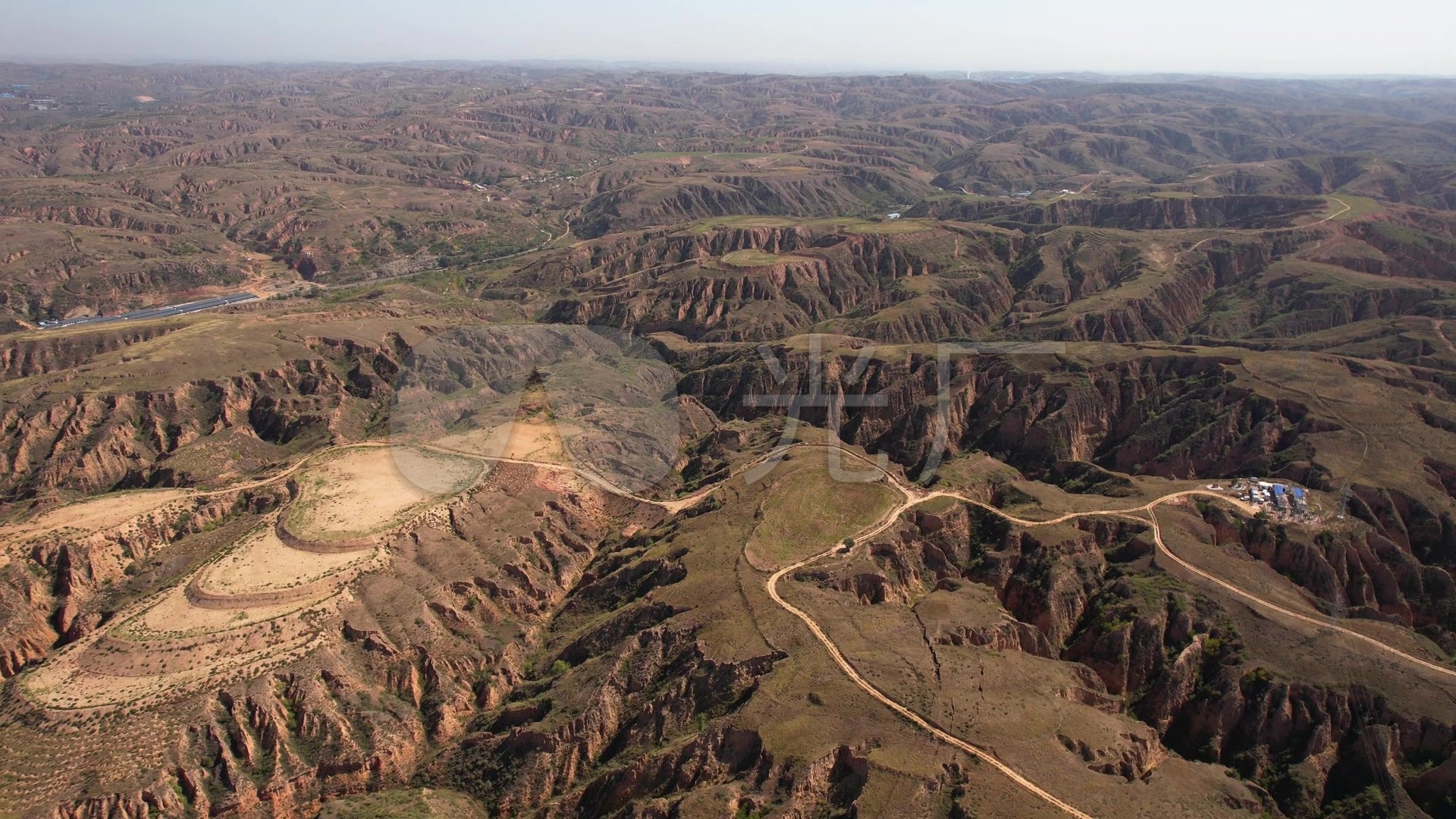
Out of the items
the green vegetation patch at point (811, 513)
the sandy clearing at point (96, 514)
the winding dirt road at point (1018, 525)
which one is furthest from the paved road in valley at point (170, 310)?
the winding dirt road at point (1018, 525)

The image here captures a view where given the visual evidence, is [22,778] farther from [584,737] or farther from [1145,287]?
[1145,287]

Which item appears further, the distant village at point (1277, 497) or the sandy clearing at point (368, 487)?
the sandy clearing at point (368, 487)

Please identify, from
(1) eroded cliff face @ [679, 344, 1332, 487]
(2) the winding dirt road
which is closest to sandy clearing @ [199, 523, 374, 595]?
(2) the winding dirt road

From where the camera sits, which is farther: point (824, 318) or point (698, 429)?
point (824, 318)

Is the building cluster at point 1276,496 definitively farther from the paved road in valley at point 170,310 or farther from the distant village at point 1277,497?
the paved road in valley at point 170,310

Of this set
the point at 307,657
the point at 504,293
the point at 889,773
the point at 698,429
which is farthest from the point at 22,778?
the point at 504,293

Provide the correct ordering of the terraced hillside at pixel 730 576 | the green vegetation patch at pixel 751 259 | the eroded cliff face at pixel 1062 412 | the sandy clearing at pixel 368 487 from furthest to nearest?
the green vegetation patch at pixel 751 259, the eroded cliff face at pixel 1062 412, the sandy clearing at pixel 368 487, the terraced hillside at pixel 730 576

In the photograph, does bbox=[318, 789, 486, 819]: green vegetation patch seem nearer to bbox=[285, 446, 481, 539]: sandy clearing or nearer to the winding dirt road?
the winding dirt road
